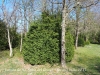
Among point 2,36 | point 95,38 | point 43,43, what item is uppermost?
point 43,43

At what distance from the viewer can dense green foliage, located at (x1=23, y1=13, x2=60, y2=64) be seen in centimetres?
737

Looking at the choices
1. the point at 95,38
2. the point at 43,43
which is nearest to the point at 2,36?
the point at 43,43

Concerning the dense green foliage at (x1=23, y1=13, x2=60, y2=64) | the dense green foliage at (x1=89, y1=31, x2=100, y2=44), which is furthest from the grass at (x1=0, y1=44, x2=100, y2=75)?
the dense green foliage at (x1=89, y1=31, x2=100, y2=44)

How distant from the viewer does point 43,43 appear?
24.3 ft

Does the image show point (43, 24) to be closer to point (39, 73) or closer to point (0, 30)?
point (39, 73)

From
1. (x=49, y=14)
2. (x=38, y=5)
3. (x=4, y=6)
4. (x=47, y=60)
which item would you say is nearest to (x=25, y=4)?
(x=38, y=5)

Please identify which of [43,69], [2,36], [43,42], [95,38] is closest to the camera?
[43,69]

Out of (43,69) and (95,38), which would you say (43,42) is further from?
A: (95,38)

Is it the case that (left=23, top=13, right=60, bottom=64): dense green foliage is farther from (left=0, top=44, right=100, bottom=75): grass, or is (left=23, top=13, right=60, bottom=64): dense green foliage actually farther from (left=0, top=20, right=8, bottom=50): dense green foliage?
(left=0, top=20, right=8, bottom=50): dense green foliage

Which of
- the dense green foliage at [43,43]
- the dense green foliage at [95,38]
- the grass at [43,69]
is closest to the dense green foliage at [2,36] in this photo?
the grass at [43,69]

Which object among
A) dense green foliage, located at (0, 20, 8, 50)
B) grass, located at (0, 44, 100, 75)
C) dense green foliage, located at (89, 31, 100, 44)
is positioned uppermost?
dense green foliage, located at (0, 20, 8, 50)

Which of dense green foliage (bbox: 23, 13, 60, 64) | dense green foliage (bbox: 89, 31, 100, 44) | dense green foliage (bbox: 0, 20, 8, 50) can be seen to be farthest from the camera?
dense green foliage (bbox: 89, 31, 100, 44)

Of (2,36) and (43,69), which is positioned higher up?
(2,36)

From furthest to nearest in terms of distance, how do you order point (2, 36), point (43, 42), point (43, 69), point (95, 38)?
point (95, 38) < point (2, 36) < point (43, 42) < point (43, 69)
